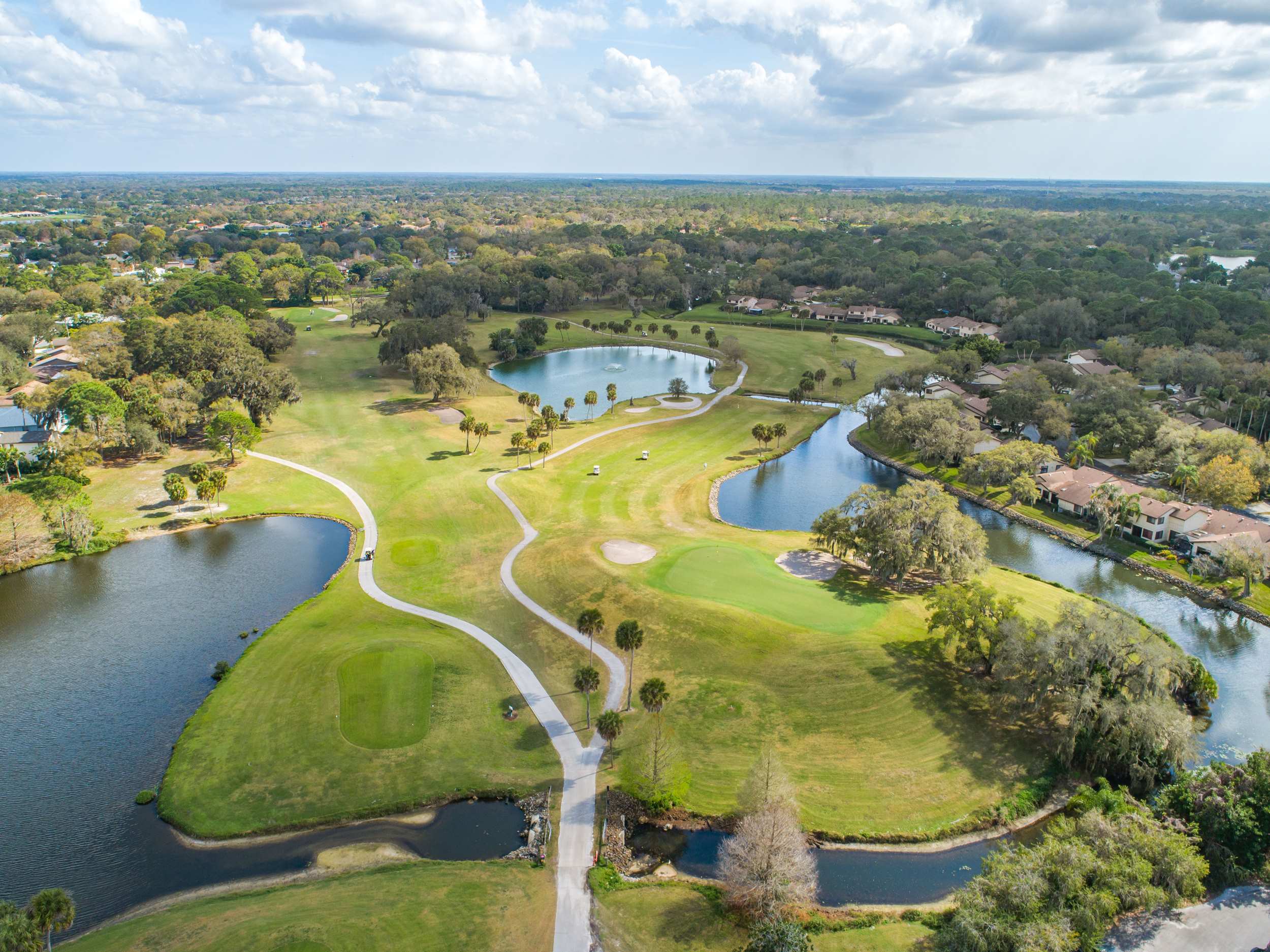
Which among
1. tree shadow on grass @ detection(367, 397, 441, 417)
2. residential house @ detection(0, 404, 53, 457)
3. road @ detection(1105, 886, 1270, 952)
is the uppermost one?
residential house @ detection(0, 404, 53, 457)

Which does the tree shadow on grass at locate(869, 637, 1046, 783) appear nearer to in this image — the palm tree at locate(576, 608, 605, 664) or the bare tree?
the bare tree

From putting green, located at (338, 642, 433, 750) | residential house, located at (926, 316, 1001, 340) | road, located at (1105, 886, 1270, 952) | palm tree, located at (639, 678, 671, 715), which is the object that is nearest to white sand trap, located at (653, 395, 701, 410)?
residential house, located at (926, 316, 1001, 340)

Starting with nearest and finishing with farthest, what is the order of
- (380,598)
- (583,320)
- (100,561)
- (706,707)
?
(706,707)
(380,598)
(100,561)
(583,320)

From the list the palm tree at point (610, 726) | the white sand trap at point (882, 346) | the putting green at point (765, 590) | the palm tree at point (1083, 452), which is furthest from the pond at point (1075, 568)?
the white sand trap at point (882, 346)

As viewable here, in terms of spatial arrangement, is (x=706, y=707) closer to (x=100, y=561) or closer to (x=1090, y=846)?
(x=1090, y=846)

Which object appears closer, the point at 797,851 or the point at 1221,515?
the point at 797,851

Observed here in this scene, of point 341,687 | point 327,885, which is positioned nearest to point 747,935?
point 327,885

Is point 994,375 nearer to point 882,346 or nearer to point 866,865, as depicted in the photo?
point 882,346
